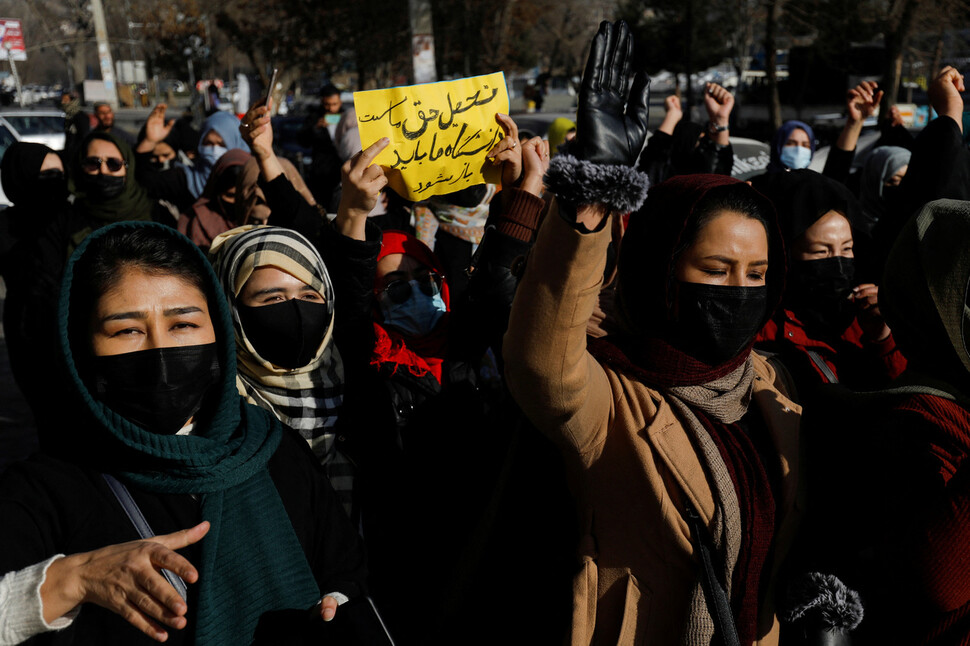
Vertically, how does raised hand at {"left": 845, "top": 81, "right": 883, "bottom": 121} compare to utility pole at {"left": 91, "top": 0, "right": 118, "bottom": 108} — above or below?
above

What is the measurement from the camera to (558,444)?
1769mm

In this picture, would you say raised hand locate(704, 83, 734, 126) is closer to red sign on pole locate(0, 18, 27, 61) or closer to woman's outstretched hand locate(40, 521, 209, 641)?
woman's outstretched hand locate(40, 521, 209, 641)

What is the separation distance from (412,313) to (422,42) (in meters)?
6.55

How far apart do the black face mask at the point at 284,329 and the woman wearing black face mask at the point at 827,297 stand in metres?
1.35

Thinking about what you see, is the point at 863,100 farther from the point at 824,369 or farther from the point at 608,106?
the point at 608,106

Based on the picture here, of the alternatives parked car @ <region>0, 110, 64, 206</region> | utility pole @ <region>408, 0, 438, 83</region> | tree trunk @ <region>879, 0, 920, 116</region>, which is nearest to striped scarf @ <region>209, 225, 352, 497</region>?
utility pole @ <region>408, 0, 438, 83</region>

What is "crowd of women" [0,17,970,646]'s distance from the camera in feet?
5.00

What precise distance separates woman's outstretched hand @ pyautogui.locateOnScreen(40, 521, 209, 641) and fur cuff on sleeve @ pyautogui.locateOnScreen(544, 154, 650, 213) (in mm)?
847

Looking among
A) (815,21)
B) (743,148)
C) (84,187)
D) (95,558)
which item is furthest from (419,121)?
(815,21)

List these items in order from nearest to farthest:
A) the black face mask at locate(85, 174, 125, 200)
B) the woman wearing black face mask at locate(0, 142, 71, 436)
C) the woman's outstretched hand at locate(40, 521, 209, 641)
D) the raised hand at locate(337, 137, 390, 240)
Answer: the woman's outstretched hand at locate(40, 521, 209, 641) < the raised hand at locate(337, 137, 390, 240) < the woman wearing black face mask at locate(0, 142, 71, 436) < the black face mask at locate(85, 174, 125, 200)

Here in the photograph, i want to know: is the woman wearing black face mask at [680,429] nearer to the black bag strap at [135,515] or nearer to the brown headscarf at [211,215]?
the black bag strap at [135,515]

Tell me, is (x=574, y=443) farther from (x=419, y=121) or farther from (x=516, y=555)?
(x=419, y=121)

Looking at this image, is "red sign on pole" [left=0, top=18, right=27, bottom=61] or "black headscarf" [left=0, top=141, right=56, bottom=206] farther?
"red sign on pole" [left=0, top=18, right=27, bottom=61]

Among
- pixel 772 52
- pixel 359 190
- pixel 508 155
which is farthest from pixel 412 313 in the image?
pixel 772 52
